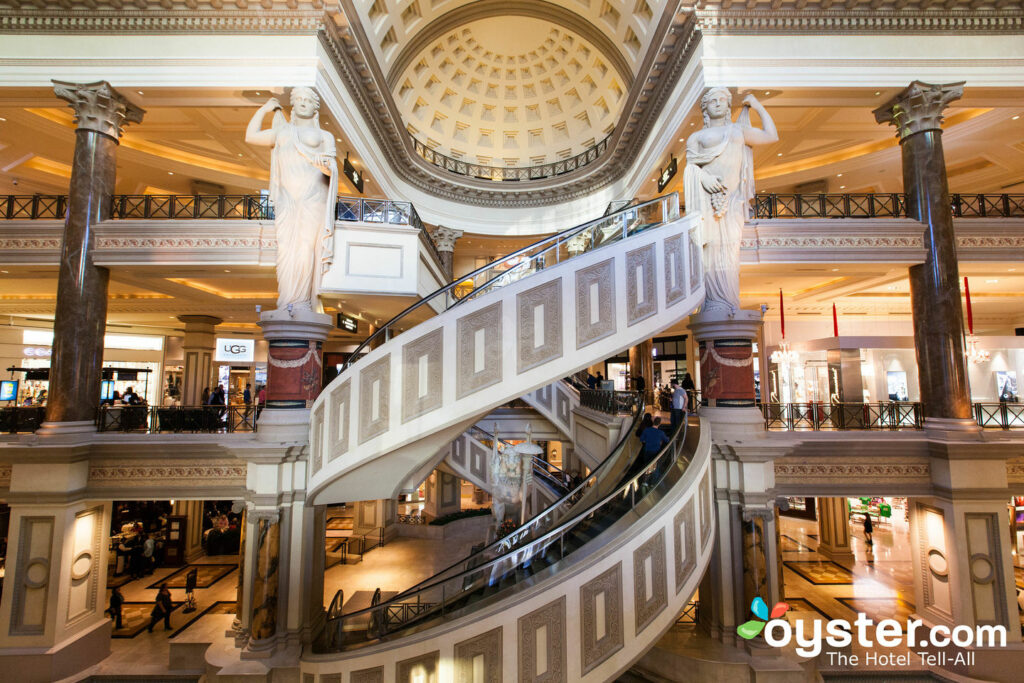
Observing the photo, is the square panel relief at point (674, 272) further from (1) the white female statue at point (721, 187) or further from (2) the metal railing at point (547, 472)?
(2) the metal railing at point (547, 472)

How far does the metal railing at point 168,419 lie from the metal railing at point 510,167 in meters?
11.7

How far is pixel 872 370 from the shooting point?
10.2 meters

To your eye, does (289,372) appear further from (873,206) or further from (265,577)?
(873,206)

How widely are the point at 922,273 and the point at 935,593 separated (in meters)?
5.14

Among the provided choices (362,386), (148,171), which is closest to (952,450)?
(362,386)

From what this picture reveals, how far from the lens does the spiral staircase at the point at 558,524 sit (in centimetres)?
499

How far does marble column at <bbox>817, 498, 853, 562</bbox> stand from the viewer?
36.7 ft

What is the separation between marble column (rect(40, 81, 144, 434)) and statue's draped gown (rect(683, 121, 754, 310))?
9.63m

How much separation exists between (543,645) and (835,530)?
1007 centimetres

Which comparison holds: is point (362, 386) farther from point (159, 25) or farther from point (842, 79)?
point (842, 79)

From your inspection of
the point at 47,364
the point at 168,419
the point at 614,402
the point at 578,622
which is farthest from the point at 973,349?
the point at 47,364

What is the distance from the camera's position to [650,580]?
5215 millimetres

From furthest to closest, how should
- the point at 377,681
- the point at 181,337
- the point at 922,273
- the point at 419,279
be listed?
the point at 181,337 < the point at 419,279 < the point at 922,273 < the point at 377,681

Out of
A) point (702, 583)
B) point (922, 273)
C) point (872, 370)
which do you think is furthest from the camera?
point (872, 370)
